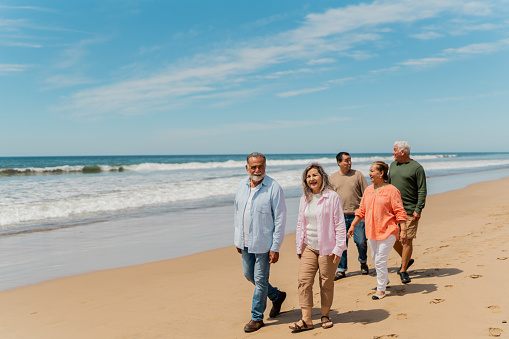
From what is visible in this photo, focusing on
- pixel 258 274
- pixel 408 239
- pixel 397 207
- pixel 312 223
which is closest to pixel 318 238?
pixel 312 223

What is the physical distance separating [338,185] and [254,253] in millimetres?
2273

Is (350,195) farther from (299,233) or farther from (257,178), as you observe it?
(257,178)

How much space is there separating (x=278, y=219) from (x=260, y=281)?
67 cm

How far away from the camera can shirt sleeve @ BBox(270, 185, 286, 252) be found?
12.0 ft

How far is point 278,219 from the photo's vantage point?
146 inches

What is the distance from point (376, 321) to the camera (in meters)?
3.80

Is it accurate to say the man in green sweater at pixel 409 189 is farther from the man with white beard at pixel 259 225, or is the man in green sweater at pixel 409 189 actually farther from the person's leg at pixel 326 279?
the man with white beard at pixel 259 225

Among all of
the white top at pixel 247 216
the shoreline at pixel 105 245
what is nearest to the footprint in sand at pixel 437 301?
the white top at pixel 247 216

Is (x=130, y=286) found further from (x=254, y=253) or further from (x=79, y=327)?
(x=254, y=253)

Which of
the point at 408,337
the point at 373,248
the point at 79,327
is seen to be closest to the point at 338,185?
the point at 373,248

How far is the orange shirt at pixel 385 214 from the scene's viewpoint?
444cm

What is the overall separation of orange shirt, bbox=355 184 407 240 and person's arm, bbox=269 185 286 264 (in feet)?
4.48

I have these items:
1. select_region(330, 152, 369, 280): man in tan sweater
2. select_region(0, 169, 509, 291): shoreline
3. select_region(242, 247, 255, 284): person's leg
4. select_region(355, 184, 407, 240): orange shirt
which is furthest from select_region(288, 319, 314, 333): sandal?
select_region(0, 169, 509, 291): shoreline

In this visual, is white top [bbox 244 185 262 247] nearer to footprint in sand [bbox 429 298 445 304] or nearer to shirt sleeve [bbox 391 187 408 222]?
shirt sleeve [bbox 391 187 408 222]
